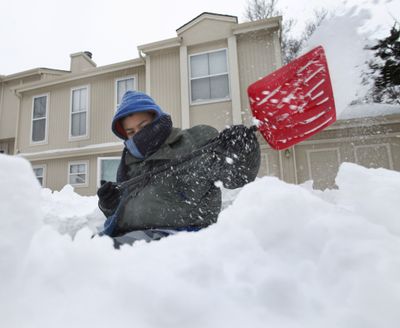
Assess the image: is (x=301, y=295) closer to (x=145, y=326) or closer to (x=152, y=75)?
(x=145, y=326)

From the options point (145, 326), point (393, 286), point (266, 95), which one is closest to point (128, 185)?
point (266, 95)

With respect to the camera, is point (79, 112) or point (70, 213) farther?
point (79, 112)

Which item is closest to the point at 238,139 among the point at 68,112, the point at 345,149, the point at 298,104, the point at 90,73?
the point at 298,104

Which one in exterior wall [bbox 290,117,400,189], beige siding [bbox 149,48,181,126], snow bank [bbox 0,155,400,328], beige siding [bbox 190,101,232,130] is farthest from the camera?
beige siding [bbox 149,48,181,126]

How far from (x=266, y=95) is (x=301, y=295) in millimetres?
1437

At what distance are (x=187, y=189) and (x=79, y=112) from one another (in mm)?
7642

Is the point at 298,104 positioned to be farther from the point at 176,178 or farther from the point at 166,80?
the point at 166,80

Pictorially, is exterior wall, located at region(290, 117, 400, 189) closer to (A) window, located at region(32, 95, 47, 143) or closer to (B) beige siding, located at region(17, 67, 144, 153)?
(B) beige siding, located at region(17, 67, 144, 153)

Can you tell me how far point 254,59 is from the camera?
6621mm

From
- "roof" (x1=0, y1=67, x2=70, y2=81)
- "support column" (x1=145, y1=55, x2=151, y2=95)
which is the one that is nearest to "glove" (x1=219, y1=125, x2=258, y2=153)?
"support column" (x1=145, y1=55, x2=151, y2=95)

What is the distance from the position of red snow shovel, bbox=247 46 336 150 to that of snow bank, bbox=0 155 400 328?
97 cm

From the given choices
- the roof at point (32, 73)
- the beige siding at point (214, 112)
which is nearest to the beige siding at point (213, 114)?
the beige siding at point (214, 112)

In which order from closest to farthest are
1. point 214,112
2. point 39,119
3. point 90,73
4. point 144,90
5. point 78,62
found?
point 214,112 → point 144,90 → point 90,73 → point 39,119 → point 78,62

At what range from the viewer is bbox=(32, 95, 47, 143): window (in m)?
8.83
